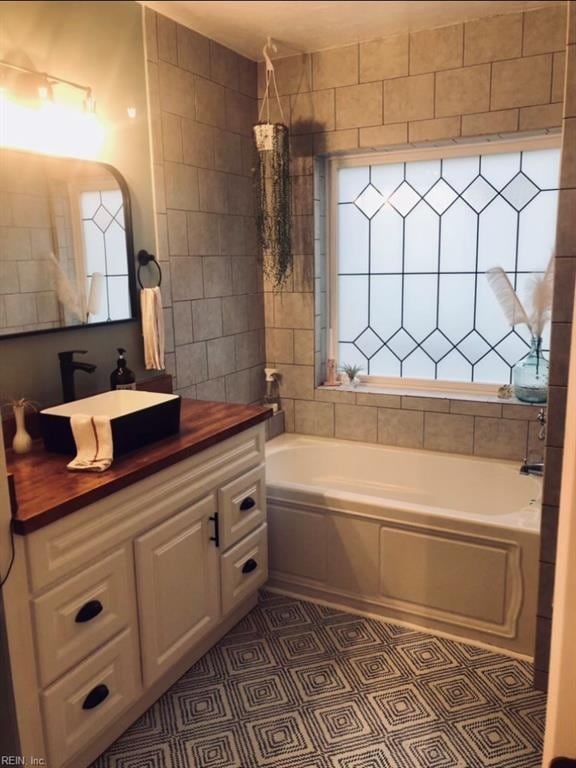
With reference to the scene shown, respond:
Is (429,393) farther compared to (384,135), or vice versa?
(429,393)

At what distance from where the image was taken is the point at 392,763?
6.30 feet

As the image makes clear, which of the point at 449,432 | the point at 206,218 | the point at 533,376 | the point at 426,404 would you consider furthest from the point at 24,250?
the point at 533,376

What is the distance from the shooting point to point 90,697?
69.6 inches

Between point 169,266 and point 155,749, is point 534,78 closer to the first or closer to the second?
point 169,266

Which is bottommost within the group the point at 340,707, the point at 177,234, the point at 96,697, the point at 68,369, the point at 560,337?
the point at 340,707

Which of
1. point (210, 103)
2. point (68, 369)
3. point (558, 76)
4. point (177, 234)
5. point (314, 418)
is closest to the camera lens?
point (68, 369)

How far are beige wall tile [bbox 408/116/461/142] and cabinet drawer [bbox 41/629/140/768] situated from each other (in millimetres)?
2565

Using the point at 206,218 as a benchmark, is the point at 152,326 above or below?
below

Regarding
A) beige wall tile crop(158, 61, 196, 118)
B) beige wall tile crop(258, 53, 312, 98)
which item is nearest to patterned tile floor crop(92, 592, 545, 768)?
beige wall tile crop(158, 61, 196, 118)

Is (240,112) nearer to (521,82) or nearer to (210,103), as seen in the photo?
(210,103)

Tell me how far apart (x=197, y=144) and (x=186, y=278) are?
2.08 ft

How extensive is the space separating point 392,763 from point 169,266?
82.9 inches

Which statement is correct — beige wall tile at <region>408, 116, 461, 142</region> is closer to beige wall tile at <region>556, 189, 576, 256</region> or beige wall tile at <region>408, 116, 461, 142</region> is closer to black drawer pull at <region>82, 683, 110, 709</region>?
beige wall tile at <region>556, 189, 576, 256</region>

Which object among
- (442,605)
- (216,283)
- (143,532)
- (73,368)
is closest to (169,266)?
(216,283)
